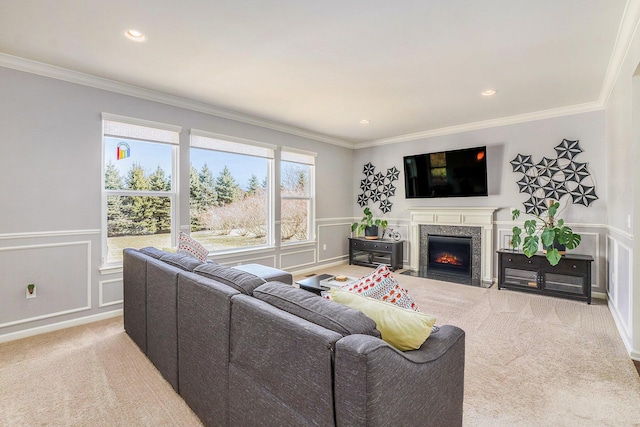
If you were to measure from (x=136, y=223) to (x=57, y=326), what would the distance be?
4.08ft

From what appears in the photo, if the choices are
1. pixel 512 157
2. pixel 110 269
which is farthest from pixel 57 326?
pixel 512 157

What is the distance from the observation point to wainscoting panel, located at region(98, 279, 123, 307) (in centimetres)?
338

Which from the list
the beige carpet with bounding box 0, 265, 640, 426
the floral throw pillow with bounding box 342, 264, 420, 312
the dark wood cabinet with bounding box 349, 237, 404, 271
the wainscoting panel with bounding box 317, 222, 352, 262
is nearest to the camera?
the floral throw pillow with bounding box 342, 264, 420, 312

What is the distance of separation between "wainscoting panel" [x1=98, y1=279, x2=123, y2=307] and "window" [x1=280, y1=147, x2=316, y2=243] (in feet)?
8.00

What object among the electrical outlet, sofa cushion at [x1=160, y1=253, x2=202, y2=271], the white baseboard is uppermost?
sofa cushion at [x1=160, y1=253, x2=202, y2=271]

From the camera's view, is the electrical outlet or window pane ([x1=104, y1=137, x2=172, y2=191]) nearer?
the electrical outlet

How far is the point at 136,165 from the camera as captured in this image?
143 inches

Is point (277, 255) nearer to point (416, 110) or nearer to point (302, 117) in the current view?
point (302, 117)

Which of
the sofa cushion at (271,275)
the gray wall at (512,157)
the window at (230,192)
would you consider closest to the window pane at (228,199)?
the window at (230,192)

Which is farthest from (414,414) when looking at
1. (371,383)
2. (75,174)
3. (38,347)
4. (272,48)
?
(75,174)

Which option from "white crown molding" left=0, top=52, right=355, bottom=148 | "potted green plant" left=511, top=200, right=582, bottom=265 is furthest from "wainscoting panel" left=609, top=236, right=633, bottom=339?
"white crown molding" left=0, top=52, right=355, bottom=148

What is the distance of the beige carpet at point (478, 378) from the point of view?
6.03 feet

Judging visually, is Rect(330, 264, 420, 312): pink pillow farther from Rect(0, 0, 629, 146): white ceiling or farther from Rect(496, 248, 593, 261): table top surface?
Rect(496, 248, 593, 261): table top surface

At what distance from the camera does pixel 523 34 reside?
8.10 ft
